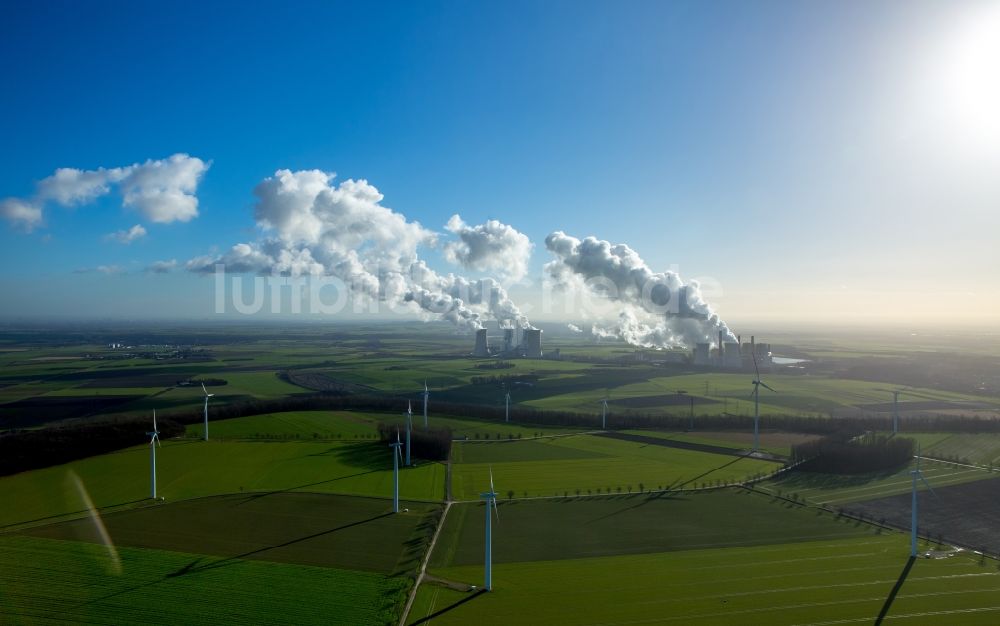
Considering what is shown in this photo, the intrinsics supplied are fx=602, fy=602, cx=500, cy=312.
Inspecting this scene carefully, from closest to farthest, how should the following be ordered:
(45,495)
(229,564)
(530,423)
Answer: (229,564)
(45,495)
(530,423)

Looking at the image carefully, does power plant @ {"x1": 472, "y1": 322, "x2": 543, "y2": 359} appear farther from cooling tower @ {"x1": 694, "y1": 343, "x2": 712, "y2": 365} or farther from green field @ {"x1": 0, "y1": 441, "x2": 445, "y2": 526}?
green field @ {"x1": 0, "y1": 441, "x2": 445, "y2": 526}

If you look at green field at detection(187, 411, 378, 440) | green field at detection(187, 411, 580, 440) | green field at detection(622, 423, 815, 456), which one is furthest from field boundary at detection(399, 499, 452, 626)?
green field at detection(622, 423, 815, 456)

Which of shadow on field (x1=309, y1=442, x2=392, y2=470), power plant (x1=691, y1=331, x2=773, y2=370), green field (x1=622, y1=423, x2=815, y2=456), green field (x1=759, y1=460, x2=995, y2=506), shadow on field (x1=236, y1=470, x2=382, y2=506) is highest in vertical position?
power plant (x1=691, y1=331, x2=773, y2=370)

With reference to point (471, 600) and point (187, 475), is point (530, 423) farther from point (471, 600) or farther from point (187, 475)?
point (471, 600)

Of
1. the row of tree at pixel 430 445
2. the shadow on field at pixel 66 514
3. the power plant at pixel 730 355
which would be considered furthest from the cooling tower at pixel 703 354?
the shadow on field at pixel 66 514

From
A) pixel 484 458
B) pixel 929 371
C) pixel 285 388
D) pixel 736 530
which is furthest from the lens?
pixel 929 371

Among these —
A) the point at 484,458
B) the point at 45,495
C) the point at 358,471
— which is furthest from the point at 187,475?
the point at 484,458

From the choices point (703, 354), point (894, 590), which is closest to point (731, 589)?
point (894, 590)
